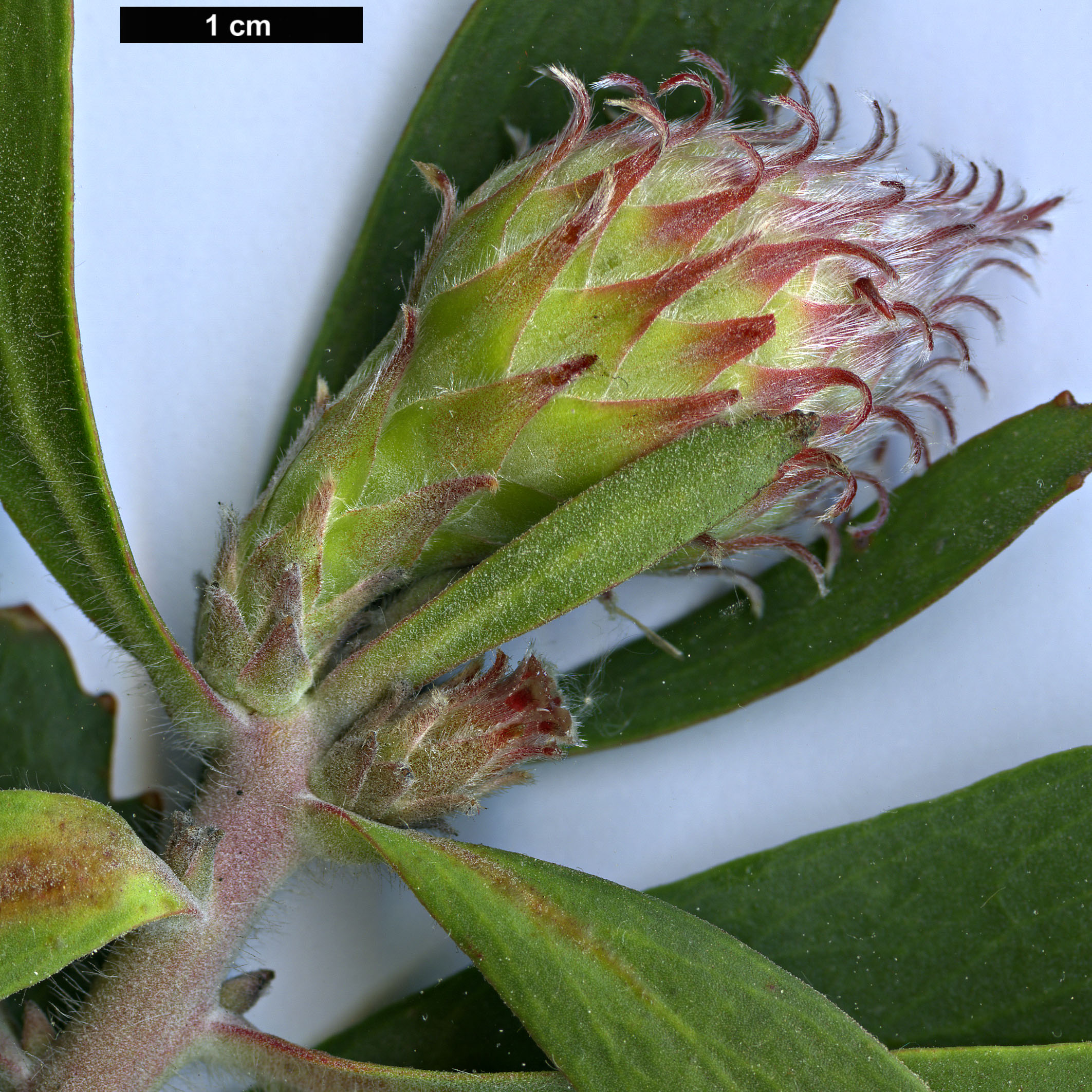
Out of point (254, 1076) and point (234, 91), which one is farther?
point (234, 91)

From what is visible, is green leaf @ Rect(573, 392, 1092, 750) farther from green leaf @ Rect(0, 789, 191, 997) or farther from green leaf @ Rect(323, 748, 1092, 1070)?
green leaf @ Rect(0, 789, 191, 997)

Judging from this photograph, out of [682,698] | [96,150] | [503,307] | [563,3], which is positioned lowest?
[682,698]

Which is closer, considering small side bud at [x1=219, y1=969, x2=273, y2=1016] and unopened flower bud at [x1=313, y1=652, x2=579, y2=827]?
unopened flower bud at [x1=313, y1=652, x2=579, y2=827]

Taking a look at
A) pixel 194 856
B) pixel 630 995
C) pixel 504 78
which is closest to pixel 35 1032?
pixel 194 856

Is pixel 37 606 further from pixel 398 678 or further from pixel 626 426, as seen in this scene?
pixel 626 426

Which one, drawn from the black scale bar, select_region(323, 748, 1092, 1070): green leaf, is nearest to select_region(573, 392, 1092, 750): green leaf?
select_region(323, 748, 1092, 1070): green leaf

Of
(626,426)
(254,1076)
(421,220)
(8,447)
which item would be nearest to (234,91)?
(421,220)
